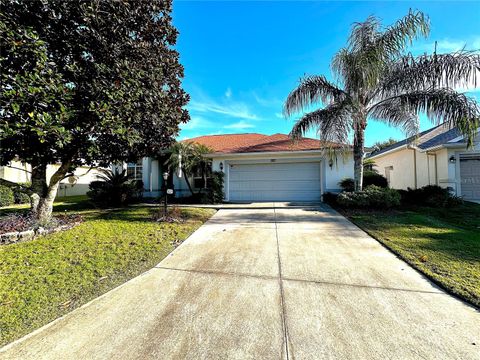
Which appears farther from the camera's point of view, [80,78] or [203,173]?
[203,173]

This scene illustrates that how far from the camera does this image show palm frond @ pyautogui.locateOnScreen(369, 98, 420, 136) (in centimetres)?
851

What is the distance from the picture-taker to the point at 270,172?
40.5ft

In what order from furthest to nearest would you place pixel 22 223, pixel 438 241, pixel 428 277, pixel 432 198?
pixel 432 198 → pixel 22 223 → pixel 438 241 → pixel 428 277

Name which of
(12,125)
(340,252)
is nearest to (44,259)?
(12,125)

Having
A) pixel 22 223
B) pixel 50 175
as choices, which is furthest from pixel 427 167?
pixel 50 175

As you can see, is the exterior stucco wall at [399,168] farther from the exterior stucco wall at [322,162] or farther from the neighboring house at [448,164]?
the exterior stucco wall at [322,162]

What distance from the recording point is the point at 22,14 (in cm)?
432

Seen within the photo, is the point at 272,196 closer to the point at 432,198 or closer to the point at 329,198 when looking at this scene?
the point at 329,198

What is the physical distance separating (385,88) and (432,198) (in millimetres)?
5313

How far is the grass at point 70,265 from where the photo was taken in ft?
8.73

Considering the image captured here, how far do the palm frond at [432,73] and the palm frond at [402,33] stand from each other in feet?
2.07

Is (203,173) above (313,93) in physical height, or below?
below

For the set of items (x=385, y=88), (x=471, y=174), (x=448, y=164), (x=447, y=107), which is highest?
(x=385, y=88)

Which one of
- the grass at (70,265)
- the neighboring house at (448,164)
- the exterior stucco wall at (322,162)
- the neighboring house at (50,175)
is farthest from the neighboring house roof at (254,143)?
the neighboring house at (50,175)
